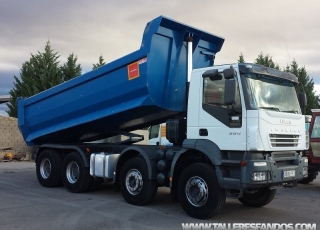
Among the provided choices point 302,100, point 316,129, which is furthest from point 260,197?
point 316,129

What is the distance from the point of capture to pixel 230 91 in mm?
6465

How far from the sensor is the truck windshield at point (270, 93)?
6.60 meters

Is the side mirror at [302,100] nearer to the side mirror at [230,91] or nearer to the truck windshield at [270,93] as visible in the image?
the truck windshield at [270,93]

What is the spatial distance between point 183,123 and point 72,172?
158 inches

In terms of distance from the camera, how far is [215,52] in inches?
365

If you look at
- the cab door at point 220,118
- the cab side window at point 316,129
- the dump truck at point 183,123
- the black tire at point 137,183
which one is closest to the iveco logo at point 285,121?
the dump truck at point 183,123

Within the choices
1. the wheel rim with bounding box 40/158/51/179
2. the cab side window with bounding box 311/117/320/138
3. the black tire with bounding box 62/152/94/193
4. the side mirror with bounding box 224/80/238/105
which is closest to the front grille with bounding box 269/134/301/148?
the side mirror with bounding box 224/80/238/105

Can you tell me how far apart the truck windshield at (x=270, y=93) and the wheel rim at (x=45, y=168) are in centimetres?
674

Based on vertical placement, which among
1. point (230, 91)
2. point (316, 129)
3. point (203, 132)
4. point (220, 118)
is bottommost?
point (203, 132)

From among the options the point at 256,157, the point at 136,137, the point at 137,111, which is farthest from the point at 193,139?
the point at 136,137

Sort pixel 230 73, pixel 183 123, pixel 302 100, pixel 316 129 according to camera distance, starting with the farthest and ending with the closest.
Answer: pixel 316 129
pixel 183 123
pixel 302 100
pixel 230 73

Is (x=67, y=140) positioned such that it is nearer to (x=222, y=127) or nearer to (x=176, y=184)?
(x=176, y=184)

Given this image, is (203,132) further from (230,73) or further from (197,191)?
(230,73)

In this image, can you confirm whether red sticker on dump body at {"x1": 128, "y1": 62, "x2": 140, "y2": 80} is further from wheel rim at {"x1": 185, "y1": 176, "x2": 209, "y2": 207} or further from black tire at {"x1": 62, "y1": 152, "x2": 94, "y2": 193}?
black tire at {"x1": 62, "y1": 152, "x2": 94, "y2": 193}
